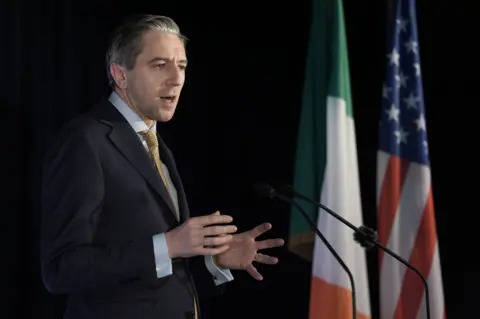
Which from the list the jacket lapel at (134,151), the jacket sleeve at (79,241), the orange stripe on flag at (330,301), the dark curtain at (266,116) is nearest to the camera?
the jacket sleeve at (79,241)

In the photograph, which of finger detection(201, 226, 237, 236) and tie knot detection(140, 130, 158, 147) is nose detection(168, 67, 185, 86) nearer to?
tie knot detection(140, 130, 158, 147)

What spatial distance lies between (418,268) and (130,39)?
1.57 m

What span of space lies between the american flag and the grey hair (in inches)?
52.8

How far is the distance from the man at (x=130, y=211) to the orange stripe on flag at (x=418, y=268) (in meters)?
1.13

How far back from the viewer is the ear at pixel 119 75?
1695 millimetres

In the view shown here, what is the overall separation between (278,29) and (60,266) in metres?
2.15

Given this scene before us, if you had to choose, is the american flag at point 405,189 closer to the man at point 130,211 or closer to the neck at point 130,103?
the man at point 130,211

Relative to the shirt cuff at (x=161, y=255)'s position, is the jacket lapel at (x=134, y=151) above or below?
above

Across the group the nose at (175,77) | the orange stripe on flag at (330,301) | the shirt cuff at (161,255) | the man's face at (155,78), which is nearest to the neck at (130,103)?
the man's face at (155,78)

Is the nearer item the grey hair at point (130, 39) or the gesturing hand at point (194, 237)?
the gesturing hand at point (194, 237)

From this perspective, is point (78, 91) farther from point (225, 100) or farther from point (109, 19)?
point (225, 100)

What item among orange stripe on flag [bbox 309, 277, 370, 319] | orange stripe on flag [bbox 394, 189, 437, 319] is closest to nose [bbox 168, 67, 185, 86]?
orange stripe on flag [bbox 309, 277, 370, 319]

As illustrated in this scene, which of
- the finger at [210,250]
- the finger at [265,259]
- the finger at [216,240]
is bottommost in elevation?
the finger at [265,259]

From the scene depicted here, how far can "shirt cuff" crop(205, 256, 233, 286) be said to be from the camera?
5.77 ft
